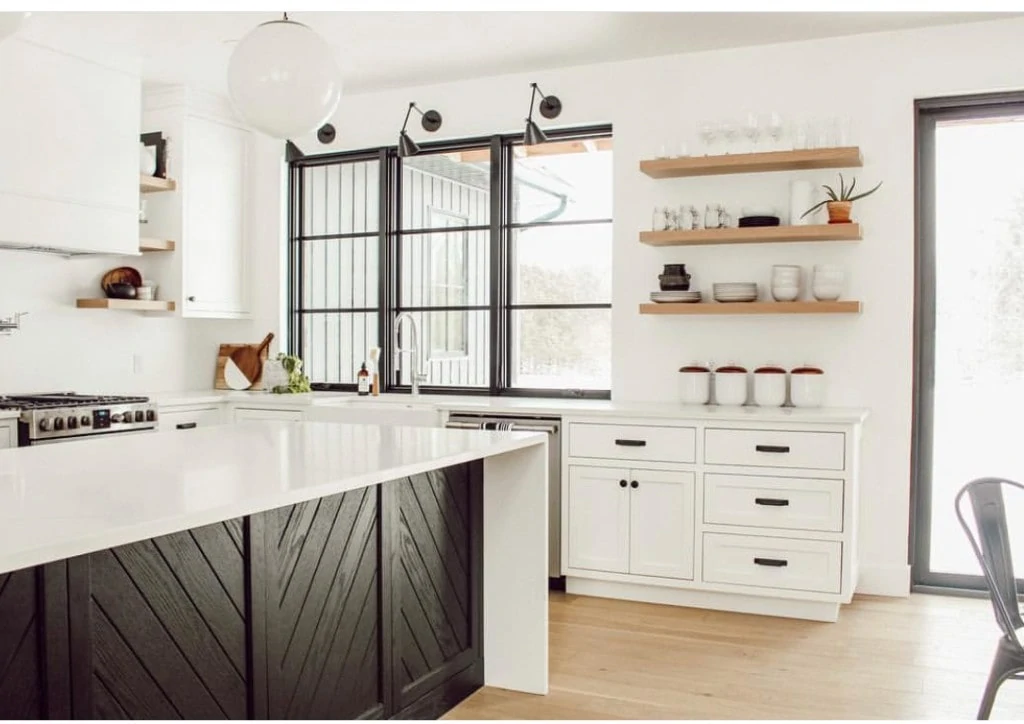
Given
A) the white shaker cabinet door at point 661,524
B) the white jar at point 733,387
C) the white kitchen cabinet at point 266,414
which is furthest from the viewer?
the white kitchen cabinet at point 266,414

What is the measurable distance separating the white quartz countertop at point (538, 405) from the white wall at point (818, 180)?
273 millimetres

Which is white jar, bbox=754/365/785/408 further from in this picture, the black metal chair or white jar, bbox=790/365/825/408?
the black metal chair

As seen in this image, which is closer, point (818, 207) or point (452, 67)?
point (818, 207)

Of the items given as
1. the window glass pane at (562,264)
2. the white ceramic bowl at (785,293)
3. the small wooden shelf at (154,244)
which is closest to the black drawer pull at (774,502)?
the white ceramic bowl at (785,293)

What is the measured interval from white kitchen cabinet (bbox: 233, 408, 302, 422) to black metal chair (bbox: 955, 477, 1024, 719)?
3559mm

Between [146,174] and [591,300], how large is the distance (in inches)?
99.8

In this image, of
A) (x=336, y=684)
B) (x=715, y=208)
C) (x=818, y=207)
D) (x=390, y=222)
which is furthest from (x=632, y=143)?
(x=336, y=684)

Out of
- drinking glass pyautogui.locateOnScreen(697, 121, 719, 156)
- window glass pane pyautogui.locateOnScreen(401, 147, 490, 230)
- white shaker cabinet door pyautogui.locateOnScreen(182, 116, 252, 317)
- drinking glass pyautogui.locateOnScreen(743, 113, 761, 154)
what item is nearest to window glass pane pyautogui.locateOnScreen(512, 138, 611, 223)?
window glass pane pyautogui.locateOnScreen(401, 147, 490, 230)

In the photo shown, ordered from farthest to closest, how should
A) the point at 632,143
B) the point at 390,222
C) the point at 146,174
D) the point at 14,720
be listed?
the point at 390,222
the point at 146,174
the point at 632,143
the point at 14,720

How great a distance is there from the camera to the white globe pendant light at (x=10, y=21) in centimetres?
138

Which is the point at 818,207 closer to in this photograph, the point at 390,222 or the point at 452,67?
the point at 452,67

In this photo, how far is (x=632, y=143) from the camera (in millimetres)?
4773

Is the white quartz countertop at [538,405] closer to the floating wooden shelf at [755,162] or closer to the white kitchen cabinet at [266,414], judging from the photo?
the white kitchen cabinet at [266,414]

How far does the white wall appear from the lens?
14.1 ft
